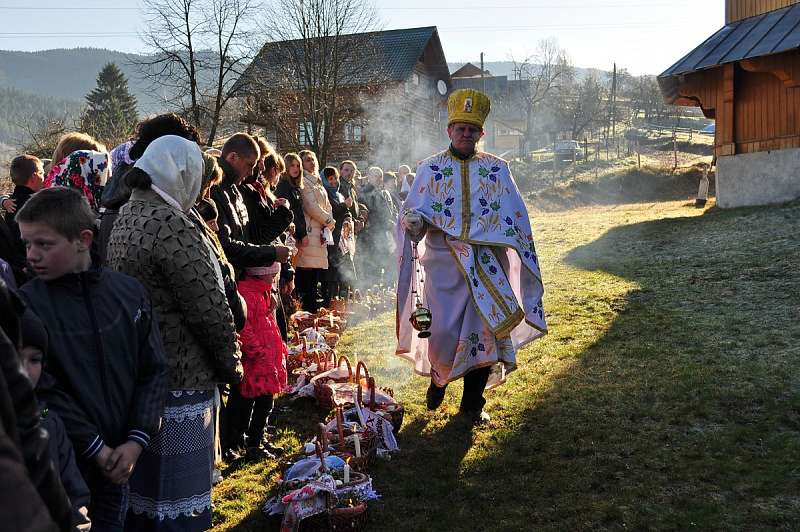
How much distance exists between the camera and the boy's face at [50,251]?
2490mm

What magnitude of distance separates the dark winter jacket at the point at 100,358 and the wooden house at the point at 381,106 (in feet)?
73.7

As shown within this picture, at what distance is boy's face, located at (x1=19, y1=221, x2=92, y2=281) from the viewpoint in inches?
98.0

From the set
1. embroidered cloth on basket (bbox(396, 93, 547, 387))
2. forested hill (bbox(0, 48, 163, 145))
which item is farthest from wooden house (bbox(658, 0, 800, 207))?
forested hill (bbox(0, 48, 163, 145))

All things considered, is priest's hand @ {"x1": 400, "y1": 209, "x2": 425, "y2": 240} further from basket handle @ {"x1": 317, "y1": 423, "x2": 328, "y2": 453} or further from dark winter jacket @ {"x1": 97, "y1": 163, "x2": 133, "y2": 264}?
dark winter jacket @ {"x1": 97, "y1": 163, "x2": 133, "y2": 264}

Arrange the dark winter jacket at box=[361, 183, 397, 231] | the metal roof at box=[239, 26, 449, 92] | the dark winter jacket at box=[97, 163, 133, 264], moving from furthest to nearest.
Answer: the metal roof at box=[239, 26, 449, 92], the dark winter jacket at box=[361, 183, 397, 231], the dark winter jacket at box=[97, 163, 133, 264]

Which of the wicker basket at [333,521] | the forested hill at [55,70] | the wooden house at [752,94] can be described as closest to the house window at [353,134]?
the wooden house at [752,94]

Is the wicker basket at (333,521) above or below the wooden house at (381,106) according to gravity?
below

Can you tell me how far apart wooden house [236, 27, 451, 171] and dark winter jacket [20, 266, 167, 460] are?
22.5 meters

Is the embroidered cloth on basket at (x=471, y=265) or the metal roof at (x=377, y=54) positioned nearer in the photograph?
the embroidered cloth on basket at (x=471, y=265)

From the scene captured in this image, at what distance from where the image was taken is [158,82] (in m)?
24.7

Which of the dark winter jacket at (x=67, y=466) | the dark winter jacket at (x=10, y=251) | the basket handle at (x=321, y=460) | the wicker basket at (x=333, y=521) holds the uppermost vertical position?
the dark winter jacket at (x=10, y=251)

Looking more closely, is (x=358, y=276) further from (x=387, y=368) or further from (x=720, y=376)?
(x=720, y=376)

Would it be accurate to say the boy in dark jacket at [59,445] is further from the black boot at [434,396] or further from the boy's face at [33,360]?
the black boot at [434,396]

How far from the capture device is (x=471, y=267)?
18.0 feet
